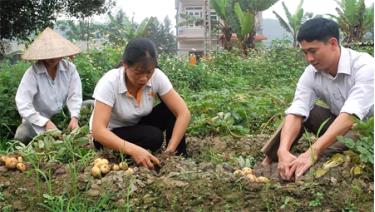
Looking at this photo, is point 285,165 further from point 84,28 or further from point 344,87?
point 84,28

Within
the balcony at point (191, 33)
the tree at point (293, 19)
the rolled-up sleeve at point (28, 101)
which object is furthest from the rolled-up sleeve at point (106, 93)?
the balcony at point (191, 33)

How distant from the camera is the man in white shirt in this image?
290cm

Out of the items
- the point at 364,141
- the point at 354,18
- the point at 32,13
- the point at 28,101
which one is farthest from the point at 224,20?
the point at 364,141

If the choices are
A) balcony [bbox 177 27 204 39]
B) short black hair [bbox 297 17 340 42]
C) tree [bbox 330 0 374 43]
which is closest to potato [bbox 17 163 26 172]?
short black hair [bbox 297 17 340 42]

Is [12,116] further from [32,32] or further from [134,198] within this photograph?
[32,32]

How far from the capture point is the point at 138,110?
352cm

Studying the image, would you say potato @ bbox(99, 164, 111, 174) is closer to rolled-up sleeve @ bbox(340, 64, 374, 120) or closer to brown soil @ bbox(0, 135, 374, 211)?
brown soil @ bbox(0, 135, 374, 211)

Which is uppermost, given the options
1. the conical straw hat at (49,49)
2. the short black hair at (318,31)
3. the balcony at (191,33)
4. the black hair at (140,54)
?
the short black hair at (318,31)

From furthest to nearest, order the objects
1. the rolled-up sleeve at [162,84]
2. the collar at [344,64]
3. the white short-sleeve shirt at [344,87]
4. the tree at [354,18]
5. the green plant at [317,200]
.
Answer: the tree at [354,18]
the rolled-up sleeve at [162,84]
the collar at [344,64]
the white short-sleeve shirt at [344,87]
the green plant at [317,200]

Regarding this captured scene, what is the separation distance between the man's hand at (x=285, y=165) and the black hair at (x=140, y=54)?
86 cm

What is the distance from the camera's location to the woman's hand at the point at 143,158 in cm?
309

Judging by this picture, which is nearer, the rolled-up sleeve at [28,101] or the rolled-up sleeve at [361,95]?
the rolled-up sleeve at [361,95]

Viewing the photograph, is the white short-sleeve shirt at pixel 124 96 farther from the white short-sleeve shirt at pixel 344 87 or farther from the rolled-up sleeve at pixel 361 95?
the rolled-up sleeve at pixel 361 95

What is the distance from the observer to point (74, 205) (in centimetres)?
268
